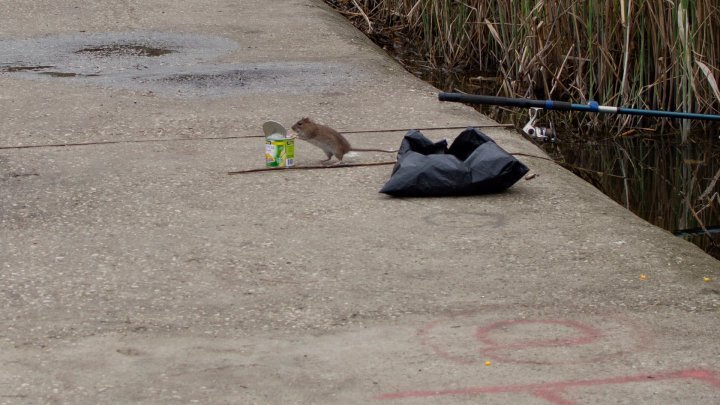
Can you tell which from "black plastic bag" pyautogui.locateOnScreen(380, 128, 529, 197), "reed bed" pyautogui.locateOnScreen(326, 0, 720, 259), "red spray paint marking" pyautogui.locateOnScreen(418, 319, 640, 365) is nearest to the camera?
"red spray paint marking" pyautogui.locateOnScreen(418, 319, 640, 365)

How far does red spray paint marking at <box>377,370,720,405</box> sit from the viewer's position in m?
3.56

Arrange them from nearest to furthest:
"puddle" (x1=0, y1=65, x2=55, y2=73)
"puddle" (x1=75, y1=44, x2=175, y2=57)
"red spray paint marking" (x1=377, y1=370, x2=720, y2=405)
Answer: "red spray paint marking" (x1=377, y1=370, x2=720, y2=405), "puddle" (x1=0, y1=65, x2=55, y2=73), "puddle" (x1=75, y1=44, x2=175, y2=57)

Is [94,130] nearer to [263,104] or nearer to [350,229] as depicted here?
[263,104]

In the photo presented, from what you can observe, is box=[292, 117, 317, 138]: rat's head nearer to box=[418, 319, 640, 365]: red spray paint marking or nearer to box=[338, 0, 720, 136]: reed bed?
box=[418, 319, 640, 365]: red spray paint marking

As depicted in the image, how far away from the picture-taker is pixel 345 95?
7789 mm

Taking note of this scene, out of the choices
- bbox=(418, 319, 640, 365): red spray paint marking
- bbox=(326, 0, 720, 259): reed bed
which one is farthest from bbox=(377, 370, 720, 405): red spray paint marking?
bbox=(326, 0, 720, 259): reed bed

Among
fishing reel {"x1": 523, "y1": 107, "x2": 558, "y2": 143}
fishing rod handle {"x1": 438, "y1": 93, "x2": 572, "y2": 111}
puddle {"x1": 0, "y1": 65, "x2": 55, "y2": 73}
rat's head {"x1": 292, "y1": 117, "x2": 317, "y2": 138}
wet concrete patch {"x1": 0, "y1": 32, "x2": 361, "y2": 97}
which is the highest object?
fishing rod handle {"x1": 438, "y1": 93, "x2": 572, "y2": 111}

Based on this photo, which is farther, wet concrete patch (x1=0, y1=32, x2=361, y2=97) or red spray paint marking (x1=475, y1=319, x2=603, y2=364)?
wet concrete patch (x1=0, y1=32, x2=361, y2=97)

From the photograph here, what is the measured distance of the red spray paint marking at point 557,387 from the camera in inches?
140

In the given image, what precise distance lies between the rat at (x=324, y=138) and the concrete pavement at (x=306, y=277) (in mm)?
147

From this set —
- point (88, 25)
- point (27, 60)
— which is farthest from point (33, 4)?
point (27, 60)

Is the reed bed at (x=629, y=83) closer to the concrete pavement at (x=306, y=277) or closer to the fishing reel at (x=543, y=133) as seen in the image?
the fishing reel at (x=543, y=133)

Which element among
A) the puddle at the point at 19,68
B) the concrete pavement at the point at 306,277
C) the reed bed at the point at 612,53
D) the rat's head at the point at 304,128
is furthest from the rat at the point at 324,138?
the puddle at the point at 19,68

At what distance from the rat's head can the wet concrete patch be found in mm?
1630
